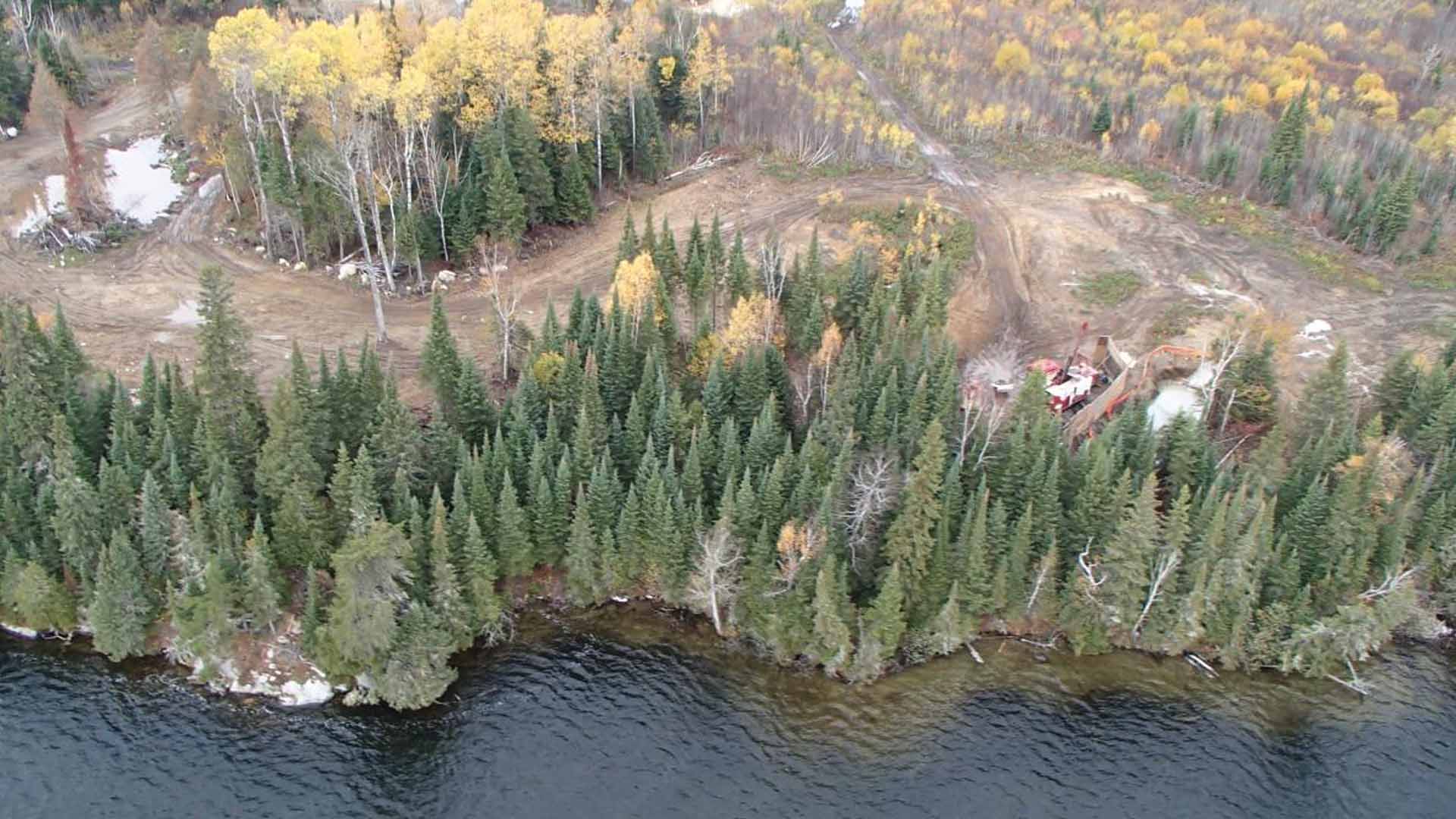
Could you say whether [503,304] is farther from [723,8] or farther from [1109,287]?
[723,8]

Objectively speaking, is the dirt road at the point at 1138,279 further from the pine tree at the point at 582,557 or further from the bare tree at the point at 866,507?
the pine tree at the point at 582,557

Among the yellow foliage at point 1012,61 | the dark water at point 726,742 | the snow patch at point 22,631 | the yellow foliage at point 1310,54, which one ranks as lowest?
the dark water at point 726,742

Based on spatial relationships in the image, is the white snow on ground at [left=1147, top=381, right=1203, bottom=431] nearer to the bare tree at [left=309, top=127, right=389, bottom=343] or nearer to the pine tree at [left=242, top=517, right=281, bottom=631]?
the pine tree at [left=242, top=517, right=281, bottom=631]

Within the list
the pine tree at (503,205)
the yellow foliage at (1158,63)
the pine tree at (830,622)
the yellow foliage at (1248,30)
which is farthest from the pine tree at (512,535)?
the yellow foliage at (1248,30)

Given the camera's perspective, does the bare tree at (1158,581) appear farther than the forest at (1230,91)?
No

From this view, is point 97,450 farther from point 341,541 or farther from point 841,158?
point 841,158

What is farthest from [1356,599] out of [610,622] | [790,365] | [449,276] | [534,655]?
[449,276]
